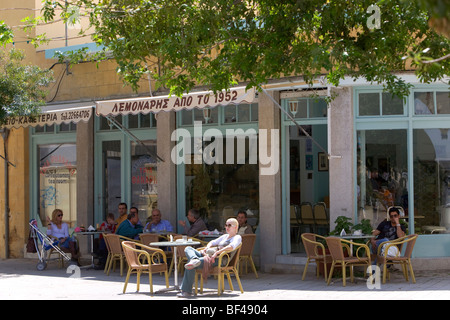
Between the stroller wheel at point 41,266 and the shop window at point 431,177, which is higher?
the shop window at point 431,177

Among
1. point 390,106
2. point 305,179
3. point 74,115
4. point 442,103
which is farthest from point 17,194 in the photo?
point 442,103

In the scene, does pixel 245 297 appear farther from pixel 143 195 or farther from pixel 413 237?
pixel 143 195

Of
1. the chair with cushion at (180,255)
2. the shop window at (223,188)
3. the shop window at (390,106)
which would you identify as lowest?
the chair with cushion at (180,255)

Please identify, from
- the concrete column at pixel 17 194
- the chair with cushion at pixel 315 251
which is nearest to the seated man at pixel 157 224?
the chair with cushion at pixel 315 251

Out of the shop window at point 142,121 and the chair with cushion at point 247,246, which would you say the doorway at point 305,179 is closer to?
the chair with cushion at point 247,246

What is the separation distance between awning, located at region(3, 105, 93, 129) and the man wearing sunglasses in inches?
238

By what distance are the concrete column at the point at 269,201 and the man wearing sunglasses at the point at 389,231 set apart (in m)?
2.14

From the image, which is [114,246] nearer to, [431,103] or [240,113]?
[240,113]

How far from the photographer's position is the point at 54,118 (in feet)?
46.2

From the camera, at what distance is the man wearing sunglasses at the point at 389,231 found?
11.4 meters

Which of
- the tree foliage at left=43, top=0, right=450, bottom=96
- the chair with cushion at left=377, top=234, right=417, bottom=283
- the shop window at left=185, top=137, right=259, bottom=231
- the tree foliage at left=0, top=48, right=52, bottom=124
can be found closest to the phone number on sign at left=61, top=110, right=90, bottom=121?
the tree foliage at left=0, top=48, right=52, bottom=124

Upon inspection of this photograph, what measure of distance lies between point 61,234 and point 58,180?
2274mm

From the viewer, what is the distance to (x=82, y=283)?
39.2 ft

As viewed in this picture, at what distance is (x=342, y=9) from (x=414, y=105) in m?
3.57
